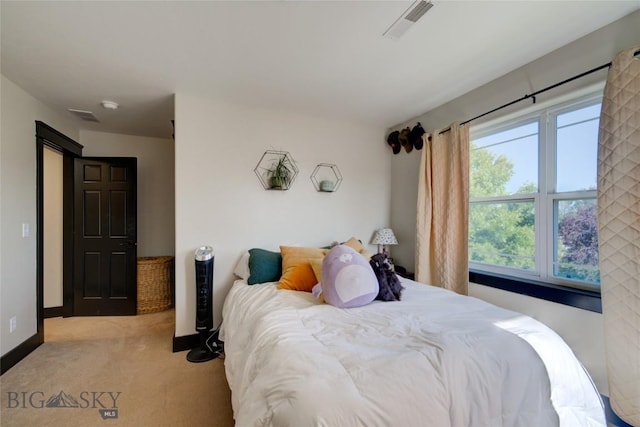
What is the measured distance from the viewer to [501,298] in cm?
226

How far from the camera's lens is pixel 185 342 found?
2.62 meters

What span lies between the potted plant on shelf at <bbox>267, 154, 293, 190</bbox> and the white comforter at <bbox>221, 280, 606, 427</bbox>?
1552 millimetres

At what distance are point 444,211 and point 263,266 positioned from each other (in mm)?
1896

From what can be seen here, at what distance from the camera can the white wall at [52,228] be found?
135 inches

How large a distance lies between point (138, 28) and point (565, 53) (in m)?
2.90

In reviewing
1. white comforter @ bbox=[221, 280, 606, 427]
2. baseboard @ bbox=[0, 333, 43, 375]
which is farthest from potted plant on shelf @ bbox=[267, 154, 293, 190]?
baseboard @ bbox=[0, 333, 43, 375]

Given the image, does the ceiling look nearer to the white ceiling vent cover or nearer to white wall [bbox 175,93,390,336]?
the white ceiling vent cover

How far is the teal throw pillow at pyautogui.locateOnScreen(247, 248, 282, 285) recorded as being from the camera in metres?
2.53

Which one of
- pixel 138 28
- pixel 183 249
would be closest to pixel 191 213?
pixel 183 249

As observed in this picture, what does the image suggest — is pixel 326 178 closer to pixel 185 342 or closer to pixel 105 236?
pixel 185 342

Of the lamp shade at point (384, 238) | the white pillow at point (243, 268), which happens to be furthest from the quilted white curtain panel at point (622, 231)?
the white pillow at point (243, 268)

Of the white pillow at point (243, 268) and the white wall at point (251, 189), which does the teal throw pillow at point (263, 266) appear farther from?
the white wall at point (251, 189)

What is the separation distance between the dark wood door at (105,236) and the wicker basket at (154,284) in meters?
0.10

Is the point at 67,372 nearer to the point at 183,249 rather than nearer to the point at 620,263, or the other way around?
the point at 183,249
